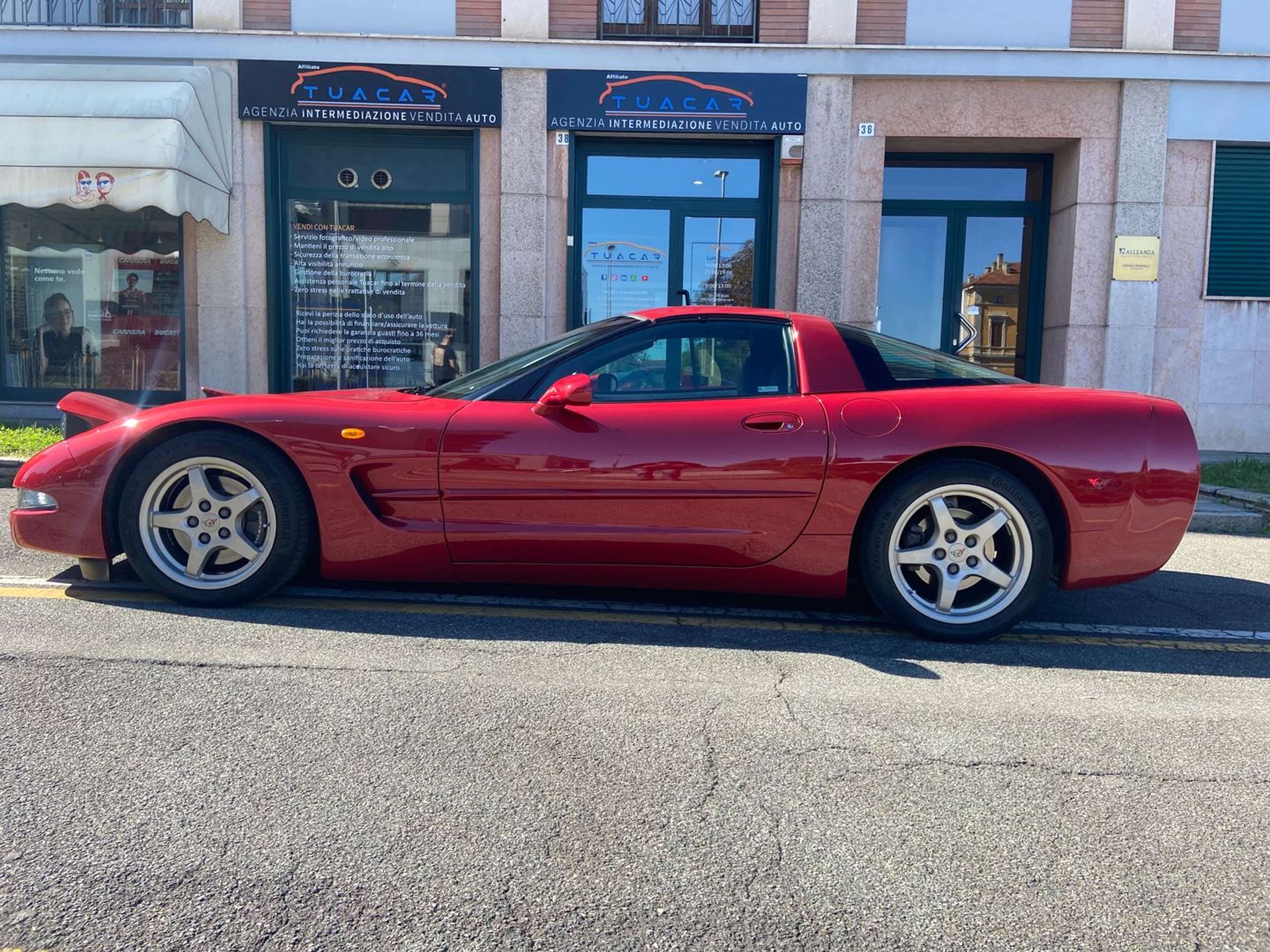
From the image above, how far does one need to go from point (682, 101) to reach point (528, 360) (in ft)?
22.3

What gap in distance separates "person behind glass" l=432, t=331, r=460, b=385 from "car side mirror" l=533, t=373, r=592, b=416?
275 inches

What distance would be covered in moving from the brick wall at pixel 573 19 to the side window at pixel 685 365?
7311 mm

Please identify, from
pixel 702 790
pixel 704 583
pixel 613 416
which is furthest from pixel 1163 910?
pixel 613 416

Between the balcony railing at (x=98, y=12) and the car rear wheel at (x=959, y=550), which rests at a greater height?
the balcony railing at (x=98, y=12)

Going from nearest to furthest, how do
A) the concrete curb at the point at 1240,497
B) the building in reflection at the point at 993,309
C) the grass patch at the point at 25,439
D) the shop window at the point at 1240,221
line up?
the concrete curb at the point at 1240,497
the grass patch at the point at 25,439
the shop window at the point at 1240,221
the building in reflection at the point at 993,309

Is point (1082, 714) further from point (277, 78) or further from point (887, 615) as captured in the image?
point (277, 78)

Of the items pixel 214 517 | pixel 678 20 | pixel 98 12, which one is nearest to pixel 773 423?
pixel 214 517

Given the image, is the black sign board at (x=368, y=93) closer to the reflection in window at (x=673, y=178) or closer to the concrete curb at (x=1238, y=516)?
the reflection in window at (x=673, y=178)

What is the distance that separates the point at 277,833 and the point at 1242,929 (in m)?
2.09

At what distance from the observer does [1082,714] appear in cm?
329

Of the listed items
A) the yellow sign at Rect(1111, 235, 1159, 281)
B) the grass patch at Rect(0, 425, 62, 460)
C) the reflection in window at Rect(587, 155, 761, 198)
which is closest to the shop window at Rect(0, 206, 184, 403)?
the grass patch at Rect(0, 425, 62, 460)

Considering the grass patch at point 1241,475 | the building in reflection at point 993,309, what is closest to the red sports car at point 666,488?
the grass patch at point 1241,475

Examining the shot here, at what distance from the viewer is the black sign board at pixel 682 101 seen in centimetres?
1027

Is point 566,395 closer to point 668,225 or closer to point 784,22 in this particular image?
point 668,225
